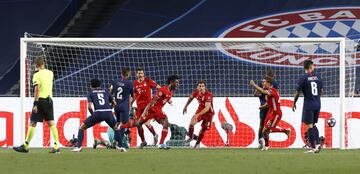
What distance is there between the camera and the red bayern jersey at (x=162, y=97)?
21.4m

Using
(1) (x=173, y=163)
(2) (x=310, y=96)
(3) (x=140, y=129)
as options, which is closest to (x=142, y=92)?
(3) (x=140, y=129)

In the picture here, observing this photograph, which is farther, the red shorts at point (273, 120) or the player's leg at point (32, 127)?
the red shorts at point (273, 120)

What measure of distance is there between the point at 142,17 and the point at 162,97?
895 centimetres

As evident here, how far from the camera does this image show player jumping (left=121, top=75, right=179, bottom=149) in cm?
2130

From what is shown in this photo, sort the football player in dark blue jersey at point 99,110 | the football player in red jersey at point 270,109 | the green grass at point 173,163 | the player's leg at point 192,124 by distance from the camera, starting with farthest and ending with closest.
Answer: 1. the player's leg at point 192,124
2. the football player in red jersey at point 270,109
3. the football player in dark blue jersey at point 99,110
4. the green grass at point 173,163

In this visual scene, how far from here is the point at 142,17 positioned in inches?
1182

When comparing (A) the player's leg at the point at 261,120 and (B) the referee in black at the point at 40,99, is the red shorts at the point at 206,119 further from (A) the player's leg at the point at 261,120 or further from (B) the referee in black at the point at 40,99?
(B) the referee in black at the point at 40,99

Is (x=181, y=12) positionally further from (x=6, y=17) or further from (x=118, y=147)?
(x=118, y=147)

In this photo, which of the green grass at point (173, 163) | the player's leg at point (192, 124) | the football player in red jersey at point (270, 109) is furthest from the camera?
the player's leg at point (192, 124)

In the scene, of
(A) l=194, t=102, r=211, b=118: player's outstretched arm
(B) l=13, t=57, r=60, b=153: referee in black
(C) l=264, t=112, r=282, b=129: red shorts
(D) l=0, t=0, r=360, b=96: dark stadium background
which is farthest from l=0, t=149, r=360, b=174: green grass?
(D) l=0, t=0, r=360, b=96: dark stadium background

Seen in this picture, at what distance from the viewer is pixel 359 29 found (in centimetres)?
3005

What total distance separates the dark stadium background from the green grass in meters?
11.6

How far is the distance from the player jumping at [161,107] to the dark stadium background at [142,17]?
27.6ft

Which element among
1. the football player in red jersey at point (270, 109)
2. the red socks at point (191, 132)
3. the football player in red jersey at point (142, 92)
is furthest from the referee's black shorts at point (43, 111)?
the football player in red jersey at point (270, 109)
